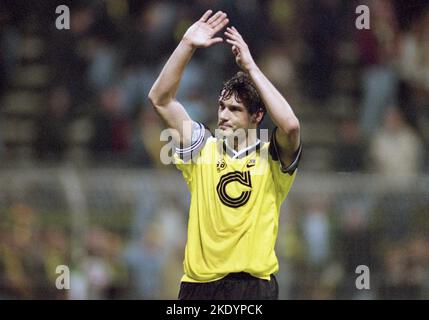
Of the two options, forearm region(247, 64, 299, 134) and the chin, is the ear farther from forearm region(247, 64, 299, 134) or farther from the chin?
forearm region(247, 64, 299, 134)

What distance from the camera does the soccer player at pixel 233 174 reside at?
7043 mm

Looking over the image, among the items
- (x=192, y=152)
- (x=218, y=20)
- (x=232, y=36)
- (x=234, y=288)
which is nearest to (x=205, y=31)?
(x=218, y=20)

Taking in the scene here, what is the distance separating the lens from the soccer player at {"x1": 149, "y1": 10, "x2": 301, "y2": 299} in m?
7.04

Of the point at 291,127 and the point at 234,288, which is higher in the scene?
the point at 291,127

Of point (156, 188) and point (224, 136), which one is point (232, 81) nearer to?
point (224, 136)

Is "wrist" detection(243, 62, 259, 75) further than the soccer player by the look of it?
No

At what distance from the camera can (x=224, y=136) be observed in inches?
287

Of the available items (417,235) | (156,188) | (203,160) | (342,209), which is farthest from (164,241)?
(203,160)

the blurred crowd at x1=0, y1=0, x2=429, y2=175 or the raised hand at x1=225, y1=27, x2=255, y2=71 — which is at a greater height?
the blurred crowd at x1=0, y1=0, x2=429, y2=175

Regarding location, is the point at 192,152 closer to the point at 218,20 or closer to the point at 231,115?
the point at 231,115

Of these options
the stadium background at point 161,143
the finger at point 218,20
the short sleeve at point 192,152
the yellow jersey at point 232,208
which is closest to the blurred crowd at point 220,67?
the stadium background at point 161,143

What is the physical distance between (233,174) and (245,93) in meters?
0.53

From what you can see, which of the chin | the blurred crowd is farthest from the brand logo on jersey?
the blurred crowd

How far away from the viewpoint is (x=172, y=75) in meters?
7.09
